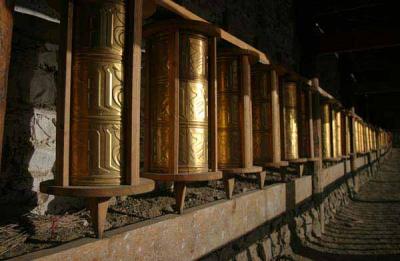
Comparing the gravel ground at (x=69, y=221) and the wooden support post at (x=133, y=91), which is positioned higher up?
the wooden support post at (x=133, y=91)

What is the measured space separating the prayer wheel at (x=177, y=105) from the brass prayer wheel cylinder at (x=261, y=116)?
1150 mm

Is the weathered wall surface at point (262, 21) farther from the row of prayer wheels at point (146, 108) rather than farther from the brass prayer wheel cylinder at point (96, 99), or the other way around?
the brass prayer wheel cylinder at point (96, 99)

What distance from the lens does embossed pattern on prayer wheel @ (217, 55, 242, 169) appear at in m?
2.55

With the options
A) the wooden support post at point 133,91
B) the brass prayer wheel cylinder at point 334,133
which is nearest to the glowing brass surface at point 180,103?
the wooden support post at point 133,91

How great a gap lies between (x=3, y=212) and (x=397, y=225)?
582 centimetres

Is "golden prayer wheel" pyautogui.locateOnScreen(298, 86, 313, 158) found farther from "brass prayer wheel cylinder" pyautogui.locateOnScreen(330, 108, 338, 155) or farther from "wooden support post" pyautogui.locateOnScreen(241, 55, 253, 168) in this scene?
"wooden support post" pyautogui.locateOnScreen(241, 55, 253, 168)

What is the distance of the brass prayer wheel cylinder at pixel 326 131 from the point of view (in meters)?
5.29

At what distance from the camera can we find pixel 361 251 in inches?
171

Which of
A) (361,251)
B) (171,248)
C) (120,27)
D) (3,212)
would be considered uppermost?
(120,27)

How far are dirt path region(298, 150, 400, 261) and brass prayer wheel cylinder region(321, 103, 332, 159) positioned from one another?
4.07 feet

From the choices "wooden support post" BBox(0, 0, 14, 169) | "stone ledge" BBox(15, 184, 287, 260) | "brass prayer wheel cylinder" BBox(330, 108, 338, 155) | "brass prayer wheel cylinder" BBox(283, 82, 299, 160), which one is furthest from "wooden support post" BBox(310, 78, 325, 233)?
"wooden support post" BBox(0, 0, 14, 169)

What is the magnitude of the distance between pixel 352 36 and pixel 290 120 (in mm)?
2660

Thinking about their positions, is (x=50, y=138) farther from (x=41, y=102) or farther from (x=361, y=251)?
(x=361, y=251)

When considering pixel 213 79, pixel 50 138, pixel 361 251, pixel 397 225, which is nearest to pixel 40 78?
pixel 50 138
